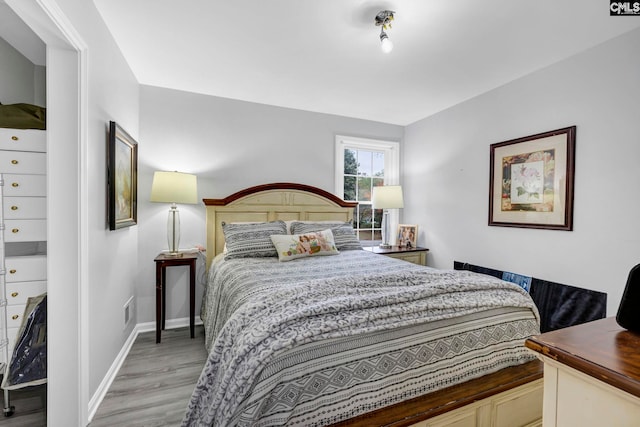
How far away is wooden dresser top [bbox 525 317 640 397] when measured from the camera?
51 centimetres

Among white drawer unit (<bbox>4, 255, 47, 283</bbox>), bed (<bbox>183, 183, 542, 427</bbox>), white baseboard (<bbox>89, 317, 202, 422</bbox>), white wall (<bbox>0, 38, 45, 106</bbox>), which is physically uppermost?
white wall (<bbox>0, 38, 45, 106</bbox>)

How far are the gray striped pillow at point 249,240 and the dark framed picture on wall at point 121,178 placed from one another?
82 cm

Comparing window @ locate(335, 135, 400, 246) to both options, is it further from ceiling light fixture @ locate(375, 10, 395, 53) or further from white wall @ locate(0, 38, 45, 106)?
white wall @ locate(0, 38, 45, 106)

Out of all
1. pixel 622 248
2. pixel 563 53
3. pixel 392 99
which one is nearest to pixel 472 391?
pixel 622 248

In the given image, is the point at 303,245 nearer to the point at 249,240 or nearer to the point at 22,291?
the point at 249,240

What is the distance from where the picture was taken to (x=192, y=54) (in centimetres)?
241

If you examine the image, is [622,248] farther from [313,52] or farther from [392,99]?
[313,52]

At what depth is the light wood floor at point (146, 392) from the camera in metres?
1.69

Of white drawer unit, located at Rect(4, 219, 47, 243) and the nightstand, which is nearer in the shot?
white drawer unit, located at Rect(4, 219, 47, 243)

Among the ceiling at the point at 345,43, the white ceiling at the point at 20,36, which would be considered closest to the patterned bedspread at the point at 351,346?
the ceiling at the point at 345,43

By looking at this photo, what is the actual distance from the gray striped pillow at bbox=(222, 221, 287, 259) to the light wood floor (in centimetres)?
91

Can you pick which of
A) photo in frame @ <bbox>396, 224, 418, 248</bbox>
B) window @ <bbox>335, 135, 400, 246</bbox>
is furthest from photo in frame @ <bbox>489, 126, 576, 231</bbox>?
window @ <bbox>335, 135, 400, 246</bbox>

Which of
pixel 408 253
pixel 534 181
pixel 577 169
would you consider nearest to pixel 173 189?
pixel 408 253

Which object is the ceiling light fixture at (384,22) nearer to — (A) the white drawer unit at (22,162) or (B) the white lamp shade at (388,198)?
(B) the white lamp shade at (388,198)
